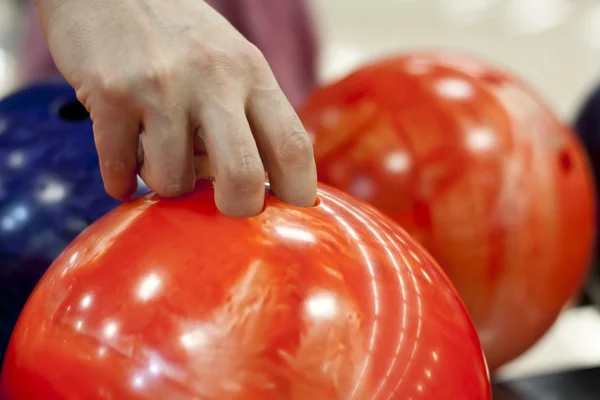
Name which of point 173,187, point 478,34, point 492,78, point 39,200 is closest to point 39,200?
point 39,200

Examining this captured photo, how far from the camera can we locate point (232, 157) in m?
0.49

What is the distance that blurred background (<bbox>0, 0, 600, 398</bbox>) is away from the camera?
257 cm

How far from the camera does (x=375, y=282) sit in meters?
0.48

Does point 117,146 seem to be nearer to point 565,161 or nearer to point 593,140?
point 565,161

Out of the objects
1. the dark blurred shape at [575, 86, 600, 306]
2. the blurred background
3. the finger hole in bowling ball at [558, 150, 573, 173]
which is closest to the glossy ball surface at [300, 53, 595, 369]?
the finger hole in bowling ball at [558, 150, 573, 173]

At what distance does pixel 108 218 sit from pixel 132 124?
0.27 ft

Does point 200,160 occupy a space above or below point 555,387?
above

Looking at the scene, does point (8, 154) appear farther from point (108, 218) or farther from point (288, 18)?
point (288, 18)

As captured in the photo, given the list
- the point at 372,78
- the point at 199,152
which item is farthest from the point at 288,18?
the point at 199,152

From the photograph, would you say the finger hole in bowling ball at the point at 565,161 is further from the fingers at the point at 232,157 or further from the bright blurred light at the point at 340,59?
the bright blurred light at the point at 340,59

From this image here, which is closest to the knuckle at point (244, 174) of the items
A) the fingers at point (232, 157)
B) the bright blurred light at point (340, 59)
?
the fingers at point (232, 157)

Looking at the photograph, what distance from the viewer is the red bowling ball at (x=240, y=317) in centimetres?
43

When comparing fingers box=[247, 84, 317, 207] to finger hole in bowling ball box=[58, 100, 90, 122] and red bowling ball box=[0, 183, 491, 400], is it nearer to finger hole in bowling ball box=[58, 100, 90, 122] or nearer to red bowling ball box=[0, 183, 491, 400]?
red bowling ball box=[0, 183, 491, 400]

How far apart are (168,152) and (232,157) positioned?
5cm
